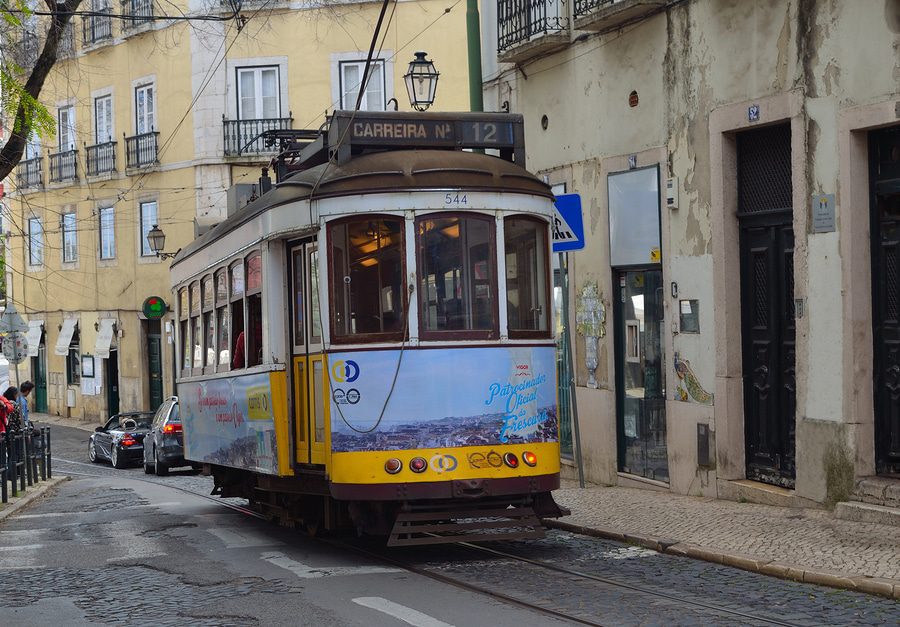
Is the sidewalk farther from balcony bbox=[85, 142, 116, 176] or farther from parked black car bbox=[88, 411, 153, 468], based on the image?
balcony bbox=[85, 142, 116, 176]

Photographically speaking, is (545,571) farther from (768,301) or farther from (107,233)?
(107,233)

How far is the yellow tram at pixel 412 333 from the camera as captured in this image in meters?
10.6

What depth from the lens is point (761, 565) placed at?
9.80 meters

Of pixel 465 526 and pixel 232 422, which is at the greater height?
pixel 232 422

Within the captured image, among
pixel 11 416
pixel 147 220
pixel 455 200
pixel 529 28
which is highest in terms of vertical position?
pixel 529 28

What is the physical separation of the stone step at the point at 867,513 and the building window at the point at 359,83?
25.3 m

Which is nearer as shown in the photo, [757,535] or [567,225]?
[757,535]

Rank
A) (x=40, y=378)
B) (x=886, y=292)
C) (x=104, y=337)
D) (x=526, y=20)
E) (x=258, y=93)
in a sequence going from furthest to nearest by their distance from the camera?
(x=40, y=378) → (x=104, y=337) → (x=258, y=93) → (x=526, y=20) → (x=886, y=292)

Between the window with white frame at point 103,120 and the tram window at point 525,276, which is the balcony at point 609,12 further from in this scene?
the window with white frame at point 103,120

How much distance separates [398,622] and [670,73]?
858 centimetres

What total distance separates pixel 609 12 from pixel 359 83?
20884mm

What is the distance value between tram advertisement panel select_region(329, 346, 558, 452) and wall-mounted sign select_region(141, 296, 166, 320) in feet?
88.0

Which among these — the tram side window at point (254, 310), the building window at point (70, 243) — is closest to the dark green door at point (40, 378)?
the building window at point (70, 243)

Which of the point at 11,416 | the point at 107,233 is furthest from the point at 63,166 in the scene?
the point at 11,416
